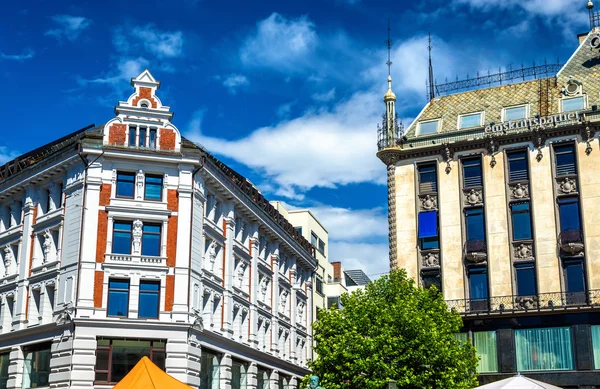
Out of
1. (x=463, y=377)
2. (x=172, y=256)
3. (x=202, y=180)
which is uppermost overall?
(x=202, y=180)

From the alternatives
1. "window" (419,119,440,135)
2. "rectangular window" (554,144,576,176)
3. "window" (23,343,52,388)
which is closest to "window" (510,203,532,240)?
"rectangular window" (554,144,576,176)

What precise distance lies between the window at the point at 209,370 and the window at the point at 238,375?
2319 mm

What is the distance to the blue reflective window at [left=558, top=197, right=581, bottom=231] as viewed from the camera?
50750 mm

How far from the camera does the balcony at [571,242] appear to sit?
163ft

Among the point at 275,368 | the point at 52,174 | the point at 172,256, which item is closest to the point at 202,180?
the point at 172,256

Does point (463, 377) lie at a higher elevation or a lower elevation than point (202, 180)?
lower

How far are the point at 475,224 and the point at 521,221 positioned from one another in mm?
3028

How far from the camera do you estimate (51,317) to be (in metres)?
45.4

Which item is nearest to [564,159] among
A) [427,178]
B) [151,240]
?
[427,178]

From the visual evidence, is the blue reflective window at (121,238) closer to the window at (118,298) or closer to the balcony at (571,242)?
the window at (118,298)

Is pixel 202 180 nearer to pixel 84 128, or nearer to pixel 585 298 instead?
pixel 84 128

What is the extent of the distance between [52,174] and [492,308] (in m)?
29.0

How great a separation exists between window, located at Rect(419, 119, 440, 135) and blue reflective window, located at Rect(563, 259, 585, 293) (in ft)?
44.3

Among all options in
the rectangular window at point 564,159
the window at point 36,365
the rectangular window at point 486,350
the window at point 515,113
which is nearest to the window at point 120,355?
the window at point 36,365
